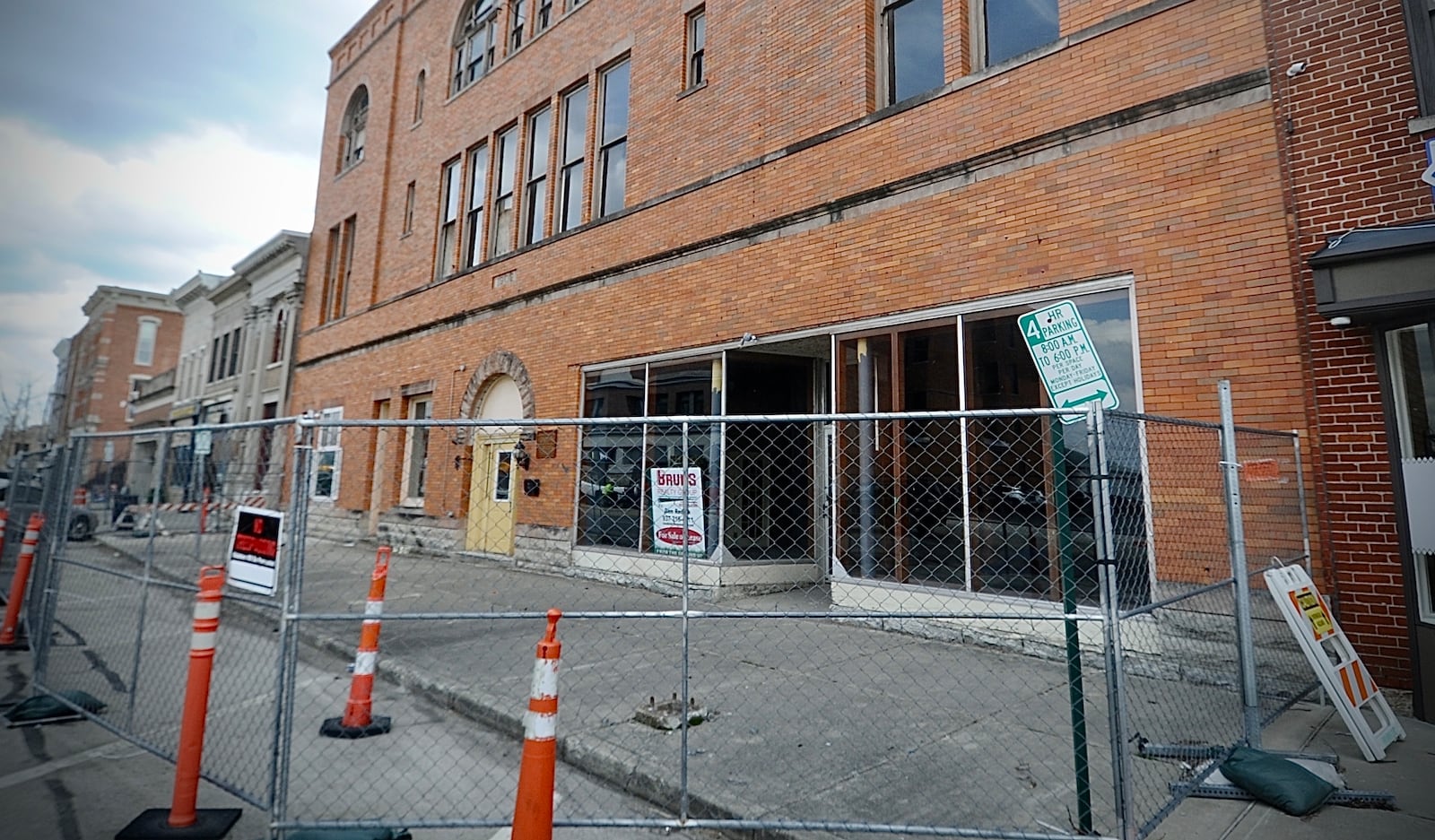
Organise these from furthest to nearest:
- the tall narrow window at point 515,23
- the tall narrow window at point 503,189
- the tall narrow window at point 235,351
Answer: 1. the tall narrow window at point 235,351
2. the tall narrow window at point 515,23
3. the tall narrow window at point 503,189

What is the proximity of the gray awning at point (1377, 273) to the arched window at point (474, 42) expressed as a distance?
630 inches

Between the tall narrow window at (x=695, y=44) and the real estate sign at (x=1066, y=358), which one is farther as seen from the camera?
the tall narrow window at (x=695, y=44)

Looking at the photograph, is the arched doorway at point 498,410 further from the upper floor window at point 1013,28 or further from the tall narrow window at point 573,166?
the upper floor window at point 1013,28

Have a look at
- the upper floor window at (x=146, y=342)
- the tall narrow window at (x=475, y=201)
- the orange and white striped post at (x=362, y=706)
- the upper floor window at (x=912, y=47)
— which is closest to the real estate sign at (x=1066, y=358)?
the orange and white striped post at (x=362, y=706)

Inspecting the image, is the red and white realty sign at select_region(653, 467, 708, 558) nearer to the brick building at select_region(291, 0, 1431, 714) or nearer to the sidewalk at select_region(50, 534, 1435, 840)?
the brick building at select_region(291, 0, 1431, 714)

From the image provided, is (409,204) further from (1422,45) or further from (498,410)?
(1422,45)

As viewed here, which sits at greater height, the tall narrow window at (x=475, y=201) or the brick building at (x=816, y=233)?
the tall narrow window at (x=475, y=201)

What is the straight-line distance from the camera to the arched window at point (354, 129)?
21.5 metres

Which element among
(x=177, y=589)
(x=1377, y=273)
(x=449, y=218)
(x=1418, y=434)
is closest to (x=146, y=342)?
(x=449, y=218)

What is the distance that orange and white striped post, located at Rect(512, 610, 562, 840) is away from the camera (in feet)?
9.52

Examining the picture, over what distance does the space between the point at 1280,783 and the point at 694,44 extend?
37.9 ft

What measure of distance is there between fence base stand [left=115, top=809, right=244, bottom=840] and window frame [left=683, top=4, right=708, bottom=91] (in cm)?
1064

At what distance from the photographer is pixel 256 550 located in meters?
3.98

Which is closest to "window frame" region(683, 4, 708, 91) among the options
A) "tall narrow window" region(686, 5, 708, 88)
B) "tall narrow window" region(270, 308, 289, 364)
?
"tall narrow window" region(686, 5, 708, 88)
